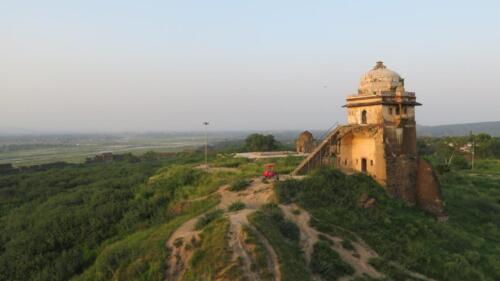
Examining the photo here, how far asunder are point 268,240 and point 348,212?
5.92m

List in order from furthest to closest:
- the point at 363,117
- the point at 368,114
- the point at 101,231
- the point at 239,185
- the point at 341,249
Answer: the point at 363,117
the point at 368,114
the point at 101,231
the point at 239,185
the point at 341,249

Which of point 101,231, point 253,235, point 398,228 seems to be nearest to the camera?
point 253,235

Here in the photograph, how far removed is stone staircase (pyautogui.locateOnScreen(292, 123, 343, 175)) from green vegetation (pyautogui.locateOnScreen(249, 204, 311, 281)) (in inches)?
254

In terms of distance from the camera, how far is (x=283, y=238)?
1476 centimetres

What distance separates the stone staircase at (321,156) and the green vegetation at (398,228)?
8.20ft

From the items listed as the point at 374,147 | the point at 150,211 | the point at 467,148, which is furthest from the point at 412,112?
the point at 467,148

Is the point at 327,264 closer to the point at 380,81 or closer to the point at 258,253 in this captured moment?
the point at 258,253

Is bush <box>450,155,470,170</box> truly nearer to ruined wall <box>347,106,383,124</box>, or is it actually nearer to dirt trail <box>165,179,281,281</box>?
ruined wall <box>347,106,383,124</box>

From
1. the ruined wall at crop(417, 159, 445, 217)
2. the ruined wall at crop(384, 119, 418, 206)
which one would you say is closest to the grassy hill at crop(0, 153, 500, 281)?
the ruined wall at crop(417, 159, 445, 217)

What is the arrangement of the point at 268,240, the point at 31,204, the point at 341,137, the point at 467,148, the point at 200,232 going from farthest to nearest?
the point at 467,148 < the point at 31,204 < the point at 341,137 < the point at 200,232 < the point at 268,240

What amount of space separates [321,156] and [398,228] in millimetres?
7139

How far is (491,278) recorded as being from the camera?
15820mm

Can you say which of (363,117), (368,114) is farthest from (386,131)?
(363,117)

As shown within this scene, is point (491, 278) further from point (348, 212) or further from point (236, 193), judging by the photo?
point (236, 193)
